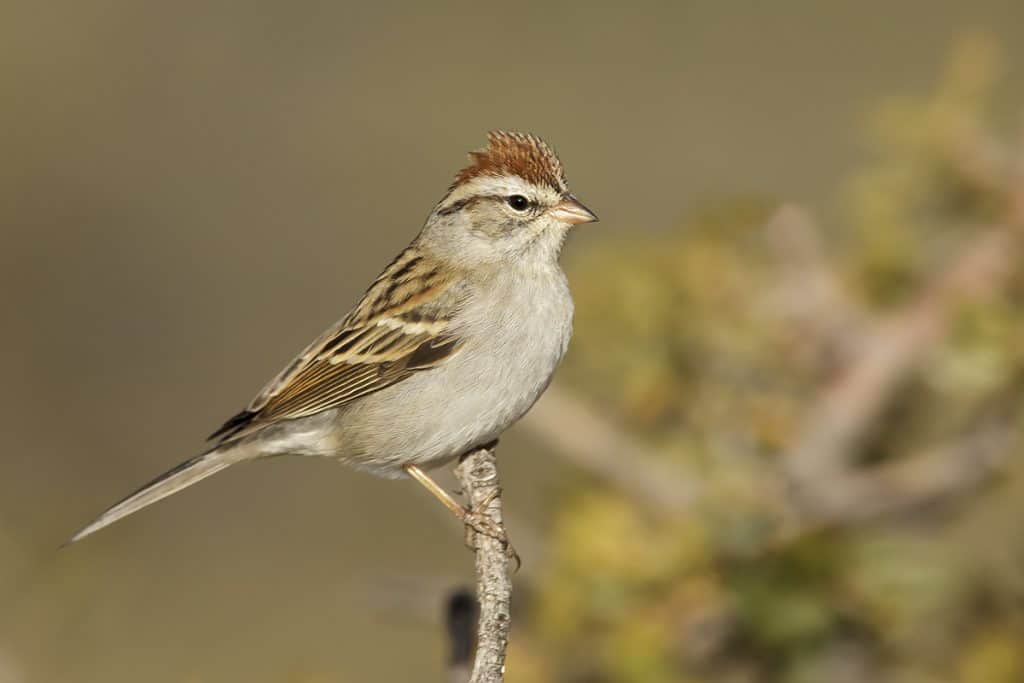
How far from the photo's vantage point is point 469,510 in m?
3.60

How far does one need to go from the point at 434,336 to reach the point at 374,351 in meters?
0.17

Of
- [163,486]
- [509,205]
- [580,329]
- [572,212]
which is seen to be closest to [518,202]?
[509,205]

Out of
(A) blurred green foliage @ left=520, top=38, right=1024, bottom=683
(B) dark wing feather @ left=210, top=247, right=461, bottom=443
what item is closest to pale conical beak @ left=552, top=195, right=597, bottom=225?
(A) blurred green foliage @ left=520, top=38, right=1024, bottom=683

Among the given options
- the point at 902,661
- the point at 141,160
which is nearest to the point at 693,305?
the point at 902,661

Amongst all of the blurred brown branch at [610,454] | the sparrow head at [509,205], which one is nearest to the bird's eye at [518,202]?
the sparrow head at [509,205]

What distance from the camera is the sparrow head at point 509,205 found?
12.3 feet

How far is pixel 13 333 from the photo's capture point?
9.94 meters

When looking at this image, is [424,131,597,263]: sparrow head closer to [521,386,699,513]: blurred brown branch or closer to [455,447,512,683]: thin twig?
[521,386,699,513]: blurred brown branch

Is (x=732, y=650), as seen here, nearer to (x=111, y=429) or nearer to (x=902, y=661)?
(x=902, y=661)

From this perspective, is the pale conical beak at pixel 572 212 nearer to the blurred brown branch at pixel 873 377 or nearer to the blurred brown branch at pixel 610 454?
the blurred brown branch at pixel 610 454

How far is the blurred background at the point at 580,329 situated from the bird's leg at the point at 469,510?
5.8 inches

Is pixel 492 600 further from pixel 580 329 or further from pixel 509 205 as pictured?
pixel 509 205

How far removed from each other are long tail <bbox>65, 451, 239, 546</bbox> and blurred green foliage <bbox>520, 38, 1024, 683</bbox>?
93cm

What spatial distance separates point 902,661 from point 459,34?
10968 millimetres
